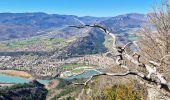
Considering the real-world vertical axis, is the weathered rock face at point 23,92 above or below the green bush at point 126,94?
below

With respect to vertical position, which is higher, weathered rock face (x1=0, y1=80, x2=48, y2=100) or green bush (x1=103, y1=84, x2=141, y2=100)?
green bush (x1=103, y1=84, x2=141, y2=100)

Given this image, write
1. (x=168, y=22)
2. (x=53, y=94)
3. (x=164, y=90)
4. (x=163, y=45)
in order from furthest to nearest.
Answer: (x=53, y=94) → (x=168, y=22) → (x=163, y=45) → (x=164, y=90)

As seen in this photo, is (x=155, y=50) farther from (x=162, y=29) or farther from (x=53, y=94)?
(x=53, y=94)

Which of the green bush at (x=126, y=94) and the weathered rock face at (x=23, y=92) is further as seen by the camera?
the weathered rock face at (x=23, y=92)

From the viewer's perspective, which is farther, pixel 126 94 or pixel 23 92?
pixel 23 92

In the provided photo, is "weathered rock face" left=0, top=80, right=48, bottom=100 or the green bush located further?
"weathered rock face" left=0, top=80, right=48, bottom=100

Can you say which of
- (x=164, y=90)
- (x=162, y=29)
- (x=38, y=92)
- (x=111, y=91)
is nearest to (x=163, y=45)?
(x=162, y=29)

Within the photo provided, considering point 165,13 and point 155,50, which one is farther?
point 165,13

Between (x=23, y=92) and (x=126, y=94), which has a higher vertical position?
(x=126, y=94)
